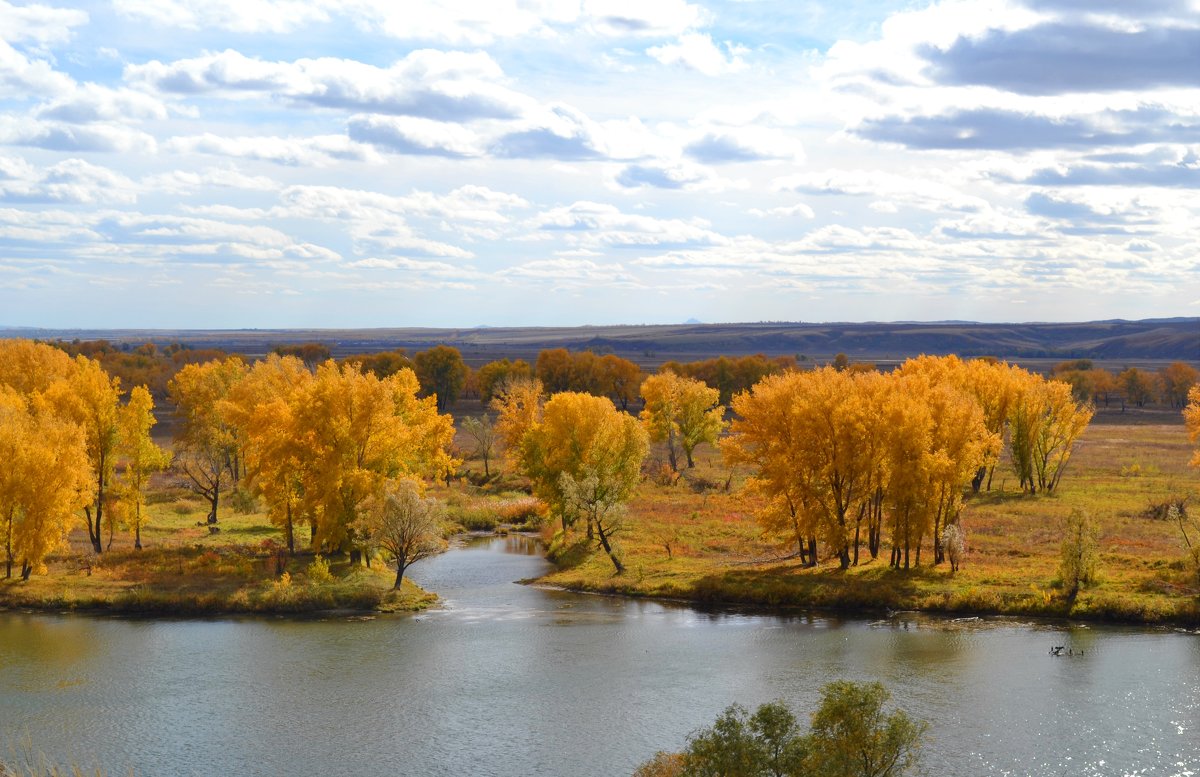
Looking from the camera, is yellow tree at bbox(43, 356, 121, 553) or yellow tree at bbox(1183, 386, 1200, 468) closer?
yellow tree at bbox(43, 356, 121, 553)

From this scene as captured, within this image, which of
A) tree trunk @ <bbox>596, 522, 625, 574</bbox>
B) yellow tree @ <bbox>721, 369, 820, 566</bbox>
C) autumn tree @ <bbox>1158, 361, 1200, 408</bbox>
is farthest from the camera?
autumn tree @ <bbox>1158, 361, 1200, 408</bbox>

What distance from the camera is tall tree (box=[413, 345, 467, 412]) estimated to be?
527 ft

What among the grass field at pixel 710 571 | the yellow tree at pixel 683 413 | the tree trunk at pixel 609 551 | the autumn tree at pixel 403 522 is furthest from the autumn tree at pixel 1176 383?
the autumn tree at pixel 403 522

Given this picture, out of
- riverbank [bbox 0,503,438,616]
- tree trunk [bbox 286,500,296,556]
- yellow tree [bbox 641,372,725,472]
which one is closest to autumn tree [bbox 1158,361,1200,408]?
yellow tree [bbox 641,372,725,472]

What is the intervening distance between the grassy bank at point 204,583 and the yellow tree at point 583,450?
45.9ft

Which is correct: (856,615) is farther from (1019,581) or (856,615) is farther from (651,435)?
(651,435)

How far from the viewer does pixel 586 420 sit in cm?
7050

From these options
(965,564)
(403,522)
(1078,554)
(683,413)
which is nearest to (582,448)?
(403,522)

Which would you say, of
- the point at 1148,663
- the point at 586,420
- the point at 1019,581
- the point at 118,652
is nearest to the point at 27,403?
the point at 118,652

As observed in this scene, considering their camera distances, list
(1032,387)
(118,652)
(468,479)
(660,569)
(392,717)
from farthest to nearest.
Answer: (468,479) → (1032,387) → (660,569) → (118,652) → (392,717)

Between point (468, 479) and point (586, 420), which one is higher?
point (586, 420)

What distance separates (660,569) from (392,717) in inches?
1000

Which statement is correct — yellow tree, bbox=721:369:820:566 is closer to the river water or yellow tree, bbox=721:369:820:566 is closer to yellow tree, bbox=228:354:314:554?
the river water

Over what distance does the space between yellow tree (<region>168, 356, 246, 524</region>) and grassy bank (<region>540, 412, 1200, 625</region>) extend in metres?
27.6
